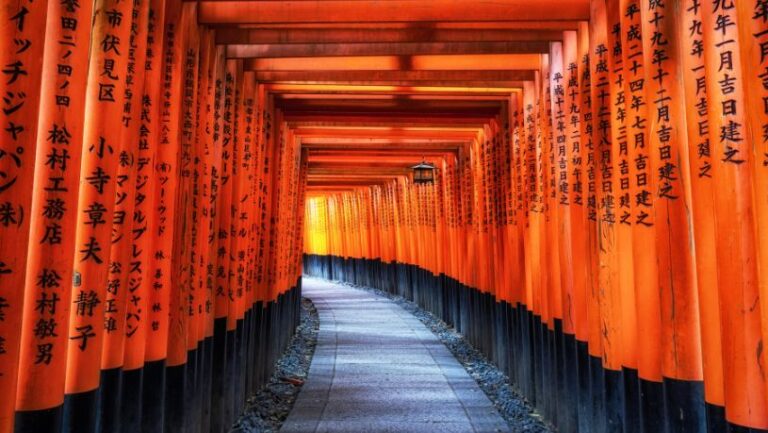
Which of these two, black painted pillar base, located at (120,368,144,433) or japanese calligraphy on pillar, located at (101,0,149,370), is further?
black painted pillar base, located at (120,368,144,433)

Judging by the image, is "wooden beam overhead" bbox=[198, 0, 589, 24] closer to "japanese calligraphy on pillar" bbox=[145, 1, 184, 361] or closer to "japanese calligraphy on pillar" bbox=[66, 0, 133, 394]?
"japanese calligraphy on pillar" bbox=[145, 1, 184, 361]

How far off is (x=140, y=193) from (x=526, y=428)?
461cm

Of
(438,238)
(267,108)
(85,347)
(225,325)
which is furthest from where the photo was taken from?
(438,238)

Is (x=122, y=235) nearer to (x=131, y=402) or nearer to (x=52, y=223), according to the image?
(x=52, y=223)

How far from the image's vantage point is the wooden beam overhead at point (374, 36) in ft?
15.9

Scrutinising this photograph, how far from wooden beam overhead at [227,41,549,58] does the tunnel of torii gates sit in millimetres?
24

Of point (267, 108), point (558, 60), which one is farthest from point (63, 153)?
point (267, 108)

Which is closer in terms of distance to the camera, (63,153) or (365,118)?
(63,153)

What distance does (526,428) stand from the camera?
544cm

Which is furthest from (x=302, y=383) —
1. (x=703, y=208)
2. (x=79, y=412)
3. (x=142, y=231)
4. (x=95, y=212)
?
(x=703, y=208)

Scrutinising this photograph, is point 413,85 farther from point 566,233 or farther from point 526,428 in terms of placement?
point 526,428

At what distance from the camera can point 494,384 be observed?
705cm

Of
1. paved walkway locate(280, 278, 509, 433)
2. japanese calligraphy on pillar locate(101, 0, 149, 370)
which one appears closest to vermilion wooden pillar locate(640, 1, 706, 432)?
paved walkway locate(280, 278, 509, 433)

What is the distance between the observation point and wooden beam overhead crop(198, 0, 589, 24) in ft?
14.0
